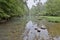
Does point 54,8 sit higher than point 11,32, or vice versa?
point 11,32

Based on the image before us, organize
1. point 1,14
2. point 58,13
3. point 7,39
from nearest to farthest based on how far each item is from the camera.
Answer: point 7,39
point 1,14
point 58,13

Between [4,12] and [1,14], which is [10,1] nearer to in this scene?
[4,12]

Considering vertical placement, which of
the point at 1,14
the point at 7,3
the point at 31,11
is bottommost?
the point at 31,11

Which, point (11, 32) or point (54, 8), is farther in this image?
point (54, 8)

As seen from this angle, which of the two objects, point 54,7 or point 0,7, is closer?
point 0,7

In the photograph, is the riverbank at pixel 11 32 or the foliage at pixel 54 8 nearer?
the riverbank at pixel 11 32

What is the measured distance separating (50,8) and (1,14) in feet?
96.3

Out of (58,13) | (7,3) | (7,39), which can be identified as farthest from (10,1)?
(58,13)

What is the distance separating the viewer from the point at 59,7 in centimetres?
4709

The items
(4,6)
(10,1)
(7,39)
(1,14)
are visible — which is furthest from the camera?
(10,1)

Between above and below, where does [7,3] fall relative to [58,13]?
above

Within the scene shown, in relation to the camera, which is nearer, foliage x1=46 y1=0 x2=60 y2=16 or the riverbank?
the riverbank

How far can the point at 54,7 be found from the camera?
48.3m

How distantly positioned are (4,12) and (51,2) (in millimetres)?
29020
